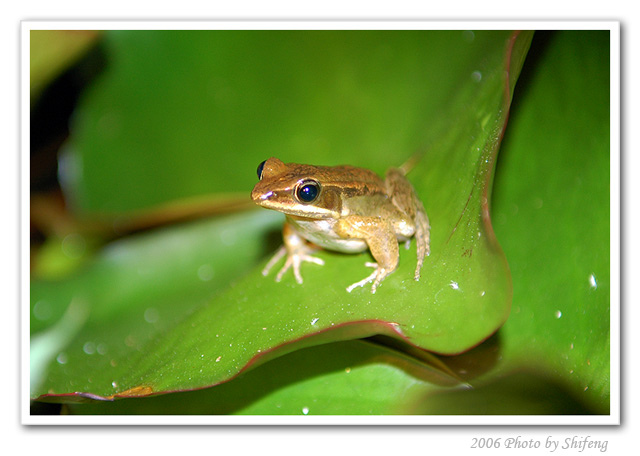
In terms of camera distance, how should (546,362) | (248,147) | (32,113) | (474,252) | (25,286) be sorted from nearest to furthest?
(474,252) → (546,362) → (25,286) → (32,113) → (248,147)

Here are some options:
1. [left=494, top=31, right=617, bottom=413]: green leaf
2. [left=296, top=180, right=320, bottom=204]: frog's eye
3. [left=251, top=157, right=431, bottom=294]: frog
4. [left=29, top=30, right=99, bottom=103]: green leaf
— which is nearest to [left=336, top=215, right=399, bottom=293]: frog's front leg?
[left=251, top=157, right=431, bottom=294]: frog

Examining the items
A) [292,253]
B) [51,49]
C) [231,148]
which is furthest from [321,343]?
[51,49]

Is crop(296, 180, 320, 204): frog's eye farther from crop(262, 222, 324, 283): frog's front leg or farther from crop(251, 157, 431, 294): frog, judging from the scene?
crop(262, 222, 324, 283): frog's front leg

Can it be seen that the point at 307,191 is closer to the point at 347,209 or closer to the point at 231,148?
the point at 347,209

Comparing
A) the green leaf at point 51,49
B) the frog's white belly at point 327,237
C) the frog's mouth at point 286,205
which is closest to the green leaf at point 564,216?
the frog's white belly at point 327,237
